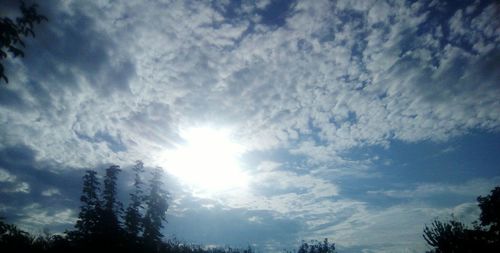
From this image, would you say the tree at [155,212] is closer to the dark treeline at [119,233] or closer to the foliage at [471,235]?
the dark treeline at [119,233]

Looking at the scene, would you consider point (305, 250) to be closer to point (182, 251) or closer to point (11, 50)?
point (182, 251)

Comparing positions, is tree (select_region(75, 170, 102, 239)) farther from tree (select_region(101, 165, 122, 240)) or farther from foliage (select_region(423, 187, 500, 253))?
foliage (select_region(423, 187, 500, 253))

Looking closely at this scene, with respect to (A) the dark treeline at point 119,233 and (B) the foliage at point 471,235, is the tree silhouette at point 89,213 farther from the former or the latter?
(B) the foliage at point 471,235

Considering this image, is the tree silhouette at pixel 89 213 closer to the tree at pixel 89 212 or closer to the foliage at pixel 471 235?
the tree at pixel 89 212

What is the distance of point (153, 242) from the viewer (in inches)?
1139

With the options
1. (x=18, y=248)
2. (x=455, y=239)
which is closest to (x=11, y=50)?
(x=18, y=248)

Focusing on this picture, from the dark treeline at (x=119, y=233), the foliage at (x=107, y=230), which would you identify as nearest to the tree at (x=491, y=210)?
the dark treeline at (x=119, y=233)

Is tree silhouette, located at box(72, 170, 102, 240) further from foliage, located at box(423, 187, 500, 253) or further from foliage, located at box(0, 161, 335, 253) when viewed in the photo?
foliage, located at box(423, 187, 500, 253)

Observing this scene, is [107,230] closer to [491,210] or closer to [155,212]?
[155,212]

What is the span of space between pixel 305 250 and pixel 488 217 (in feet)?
89.9

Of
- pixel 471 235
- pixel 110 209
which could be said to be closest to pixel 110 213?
pixel 110 209

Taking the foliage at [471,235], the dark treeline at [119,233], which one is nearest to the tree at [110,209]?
the dark treeline at [119,233]

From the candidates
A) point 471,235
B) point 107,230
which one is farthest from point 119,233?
point 471,235

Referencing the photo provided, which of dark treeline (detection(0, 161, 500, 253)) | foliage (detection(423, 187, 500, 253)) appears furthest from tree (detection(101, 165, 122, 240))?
foliage (detection(423, 187, 500, 253))
